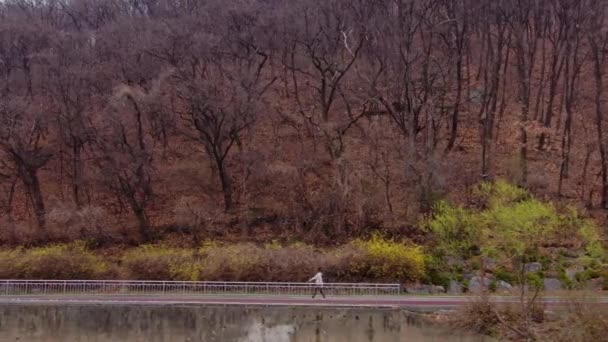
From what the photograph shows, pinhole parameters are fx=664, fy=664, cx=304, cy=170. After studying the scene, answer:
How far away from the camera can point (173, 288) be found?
27531 mm

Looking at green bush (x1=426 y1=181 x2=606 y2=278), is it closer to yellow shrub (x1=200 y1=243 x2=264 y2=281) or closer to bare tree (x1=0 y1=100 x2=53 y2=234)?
yellow shrub (x1=200 y1=243 x2=264 y2=281)

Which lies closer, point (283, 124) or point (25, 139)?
point (25, 139)

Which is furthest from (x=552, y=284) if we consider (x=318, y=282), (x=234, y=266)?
(x=234, y=266)

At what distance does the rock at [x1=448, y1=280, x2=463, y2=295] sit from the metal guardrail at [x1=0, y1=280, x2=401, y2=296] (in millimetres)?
2632

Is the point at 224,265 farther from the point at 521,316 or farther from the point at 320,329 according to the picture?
the point at 521,316

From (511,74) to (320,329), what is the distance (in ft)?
110

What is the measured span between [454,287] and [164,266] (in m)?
12.8

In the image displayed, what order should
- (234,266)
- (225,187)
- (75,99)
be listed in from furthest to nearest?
1. (75,99)
2. (225,187)
3. (234,266)

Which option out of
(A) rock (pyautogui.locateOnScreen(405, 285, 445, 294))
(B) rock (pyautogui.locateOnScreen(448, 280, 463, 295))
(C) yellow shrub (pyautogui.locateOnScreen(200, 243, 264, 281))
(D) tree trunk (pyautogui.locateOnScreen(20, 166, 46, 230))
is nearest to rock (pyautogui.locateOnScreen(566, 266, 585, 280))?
(B) rock (pyautogui.locateOnScreen(448, 280, 463, 295))

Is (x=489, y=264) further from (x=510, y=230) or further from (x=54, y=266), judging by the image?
(x=54, y=266)

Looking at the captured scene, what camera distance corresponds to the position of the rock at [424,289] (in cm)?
2831

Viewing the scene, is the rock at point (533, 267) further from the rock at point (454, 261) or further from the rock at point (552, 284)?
the rock at point (454, 261)

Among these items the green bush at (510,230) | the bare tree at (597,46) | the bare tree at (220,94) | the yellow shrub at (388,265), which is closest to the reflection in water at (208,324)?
Answer: the green bush at (510,230)

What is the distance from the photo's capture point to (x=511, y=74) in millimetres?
49750
